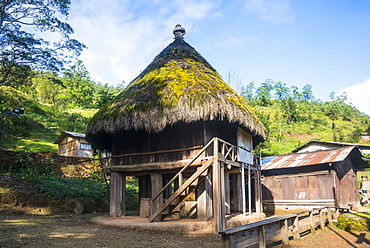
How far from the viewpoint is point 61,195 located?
48.0 feet

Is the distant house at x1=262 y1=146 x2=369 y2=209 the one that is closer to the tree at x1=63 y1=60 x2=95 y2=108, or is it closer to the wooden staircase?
the wooden staircase

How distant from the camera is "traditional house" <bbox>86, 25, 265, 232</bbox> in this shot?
31.5 ft

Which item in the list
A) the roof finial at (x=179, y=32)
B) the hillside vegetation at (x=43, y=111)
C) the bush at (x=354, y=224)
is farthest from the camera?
the hillside vegetation at (x=43, y=111)

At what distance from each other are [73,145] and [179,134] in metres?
21.8

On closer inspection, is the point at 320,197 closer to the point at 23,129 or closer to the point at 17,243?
the point at 17,243

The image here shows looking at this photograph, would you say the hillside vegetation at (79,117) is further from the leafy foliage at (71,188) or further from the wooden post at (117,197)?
the wooden post at (117,197)

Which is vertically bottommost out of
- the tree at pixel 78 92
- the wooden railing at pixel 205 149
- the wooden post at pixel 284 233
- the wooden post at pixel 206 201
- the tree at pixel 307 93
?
the wooden post at pixel 284 233

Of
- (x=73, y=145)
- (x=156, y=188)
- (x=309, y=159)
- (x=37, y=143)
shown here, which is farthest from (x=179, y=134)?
(x=37, y=143)

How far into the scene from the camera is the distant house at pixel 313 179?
15.4m

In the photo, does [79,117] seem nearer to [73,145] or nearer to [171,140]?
[73,145]

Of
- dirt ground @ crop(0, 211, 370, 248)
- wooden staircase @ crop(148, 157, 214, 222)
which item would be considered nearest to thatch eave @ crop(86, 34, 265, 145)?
wooden staircase @ crop(148, 157, 214, 222)

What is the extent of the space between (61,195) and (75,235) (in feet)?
24.3

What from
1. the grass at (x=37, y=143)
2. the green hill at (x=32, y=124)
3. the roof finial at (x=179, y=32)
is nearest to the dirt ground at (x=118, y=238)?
the roof finial at (x=179, y=32)

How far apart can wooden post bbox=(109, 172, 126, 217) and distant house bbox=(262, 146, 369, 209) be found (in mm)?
9561
